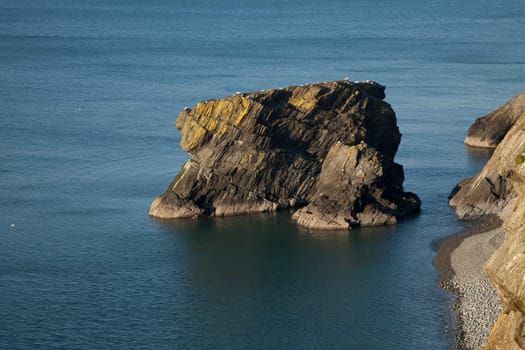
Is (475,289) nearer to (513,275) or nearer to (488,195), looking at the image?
(488,195)

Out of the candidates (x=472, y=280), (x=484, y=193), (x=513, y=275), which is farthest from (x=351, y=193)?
(x=513, y=275)

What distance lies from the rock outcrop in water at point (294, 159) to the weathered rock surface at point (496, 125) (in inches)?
971

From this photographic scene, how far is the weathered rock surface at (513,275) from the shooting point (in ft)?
174

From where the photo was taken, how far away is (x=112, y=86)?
200 metres

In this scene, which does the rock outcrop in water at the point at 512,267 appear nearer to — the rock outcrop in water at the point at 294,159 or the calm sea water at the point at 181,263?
the calm sea water at the point at 181,263

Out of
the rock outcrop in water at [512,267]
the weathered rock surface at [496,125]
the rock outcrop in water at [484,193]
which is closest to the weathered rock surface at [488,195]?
the rock outcrop in water at [484,193]

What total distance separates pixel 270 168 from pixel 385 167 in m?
11.0

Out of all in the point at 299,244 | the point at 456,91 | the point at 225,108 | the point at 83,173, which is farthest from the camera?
the point at 456,91

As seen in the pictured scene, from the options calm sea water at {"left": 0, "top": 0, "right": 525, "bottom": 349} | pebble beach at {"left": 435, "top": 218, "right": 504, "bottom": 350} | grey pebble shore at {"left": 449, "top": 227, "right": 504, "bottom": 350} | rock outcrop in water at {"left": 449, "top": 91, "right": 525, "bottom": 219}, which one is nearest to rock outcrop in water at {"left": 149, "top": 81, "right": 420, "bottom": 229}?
calm sea water at {"left": 0, "top": 0, "right": 525, "bottom": 349}

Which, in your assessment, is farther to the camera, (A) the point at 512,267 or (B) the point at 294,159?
(B) the point at 294,159

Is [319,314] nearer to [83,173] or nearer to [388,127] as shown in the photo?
[388,127]

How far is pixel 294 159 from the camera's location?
110m

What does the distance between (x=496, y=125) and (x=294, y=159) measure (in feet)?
122

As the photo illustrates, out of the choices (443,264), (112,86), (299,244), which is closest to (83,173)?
(299,244)
